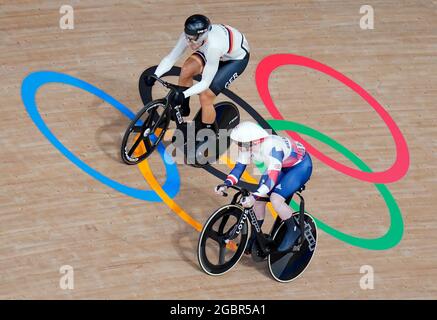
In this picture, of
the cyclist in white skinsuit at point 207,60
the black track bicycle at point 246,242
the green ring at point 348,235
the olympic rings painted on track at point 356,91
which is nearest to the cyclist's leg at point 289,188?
the black track bicycle at point 246,242

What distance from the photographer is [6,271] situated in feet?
26.6

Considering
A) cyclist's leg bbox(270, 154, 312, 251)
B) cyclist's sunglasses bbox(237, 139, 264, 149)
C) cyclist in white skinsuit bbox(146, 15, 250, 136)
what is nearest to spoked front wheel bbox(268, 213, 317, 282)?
cyclist's leg bbox(270, 154, 312, 251)

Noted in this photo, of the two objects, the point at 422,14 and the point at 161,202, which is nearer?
the point at 161,202

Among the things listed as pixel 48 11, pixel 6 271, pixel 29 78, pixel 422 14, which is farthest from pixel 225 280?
pixel 422 14

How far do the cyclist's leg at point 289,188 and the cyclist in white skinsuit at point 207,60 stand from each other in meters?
1.32

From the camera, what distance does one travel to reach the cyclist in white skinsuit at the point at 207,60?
8.71 m

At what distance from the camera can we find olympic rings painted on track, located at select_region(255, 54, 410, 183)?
980cm

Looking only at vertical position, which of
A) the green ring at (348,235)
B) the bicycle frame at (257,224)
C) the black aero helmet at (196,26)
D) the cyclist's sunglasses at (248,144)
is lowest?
the green ring at (348,235)

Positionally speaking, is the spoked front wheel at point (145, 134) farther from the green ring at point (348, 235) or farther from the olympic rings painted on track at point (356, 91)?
the olympic rings painted on track at point (356, 91)

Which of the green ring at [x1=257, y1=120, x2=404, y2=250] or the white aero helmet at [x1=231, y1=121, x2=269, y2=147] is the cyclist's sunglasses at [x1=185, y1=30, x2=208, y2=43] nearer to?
the white aero helmet at [x1=231, y1=121, x2=269, y2=147]

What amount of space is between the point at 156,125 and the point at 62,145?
1.10 metres

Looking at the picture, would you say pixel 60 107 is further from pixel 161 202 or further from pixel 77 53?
pixel 161 202

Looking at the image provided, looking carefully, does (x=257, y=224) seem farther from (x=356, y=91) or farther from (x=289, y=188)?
(x=356, y=91)

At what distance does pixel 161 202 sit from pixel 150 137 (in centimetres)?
78
